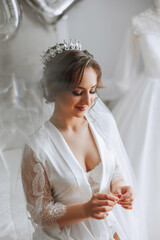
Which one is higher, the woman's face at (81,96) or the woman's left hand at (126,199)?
the woman's face at (81,96)

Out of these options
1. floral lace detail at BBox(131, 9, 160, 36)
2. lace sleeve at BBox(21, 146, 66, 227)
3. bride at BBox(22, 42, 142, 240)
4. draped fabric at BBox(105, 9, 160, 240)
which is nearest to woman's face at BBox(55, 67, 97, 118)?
bride at BBox(22, 42, 142, 240)

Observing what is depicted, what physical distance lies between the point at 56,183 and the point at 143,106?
67 centimetres

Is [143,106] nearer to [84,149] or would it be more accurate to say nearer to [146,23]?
[146,23]

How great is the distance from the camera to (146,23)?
1.05m

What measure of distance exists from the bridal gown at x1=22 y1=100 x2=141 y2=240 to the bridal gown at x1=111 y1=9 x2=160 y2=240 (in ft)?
1.37

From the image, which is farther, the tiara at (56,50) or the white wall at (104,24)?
the white wall at (104,24)

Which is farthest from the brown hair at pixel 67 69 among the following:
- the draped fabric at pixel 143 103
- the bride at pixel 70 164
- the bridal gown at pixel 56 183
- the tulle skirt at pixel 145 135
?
the tulle skirt at pixel 145 135

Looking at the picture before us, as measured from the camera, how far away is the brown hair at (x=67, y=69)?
1.82 feet

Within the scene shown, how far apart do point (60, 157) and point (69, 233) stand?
0.58ft

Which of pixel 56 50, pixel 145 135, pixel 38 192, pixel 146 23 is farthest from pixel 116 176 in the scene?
pixel 146 23

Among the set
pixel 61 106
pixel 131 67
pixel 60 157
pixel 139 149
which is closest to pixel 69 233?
pixel 60 157

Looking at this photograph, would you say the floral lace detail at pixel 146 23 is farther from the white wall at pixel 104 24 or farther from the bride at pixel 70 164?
the bride at pixel 70 164

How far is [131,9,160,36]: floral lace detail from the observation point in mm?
1010


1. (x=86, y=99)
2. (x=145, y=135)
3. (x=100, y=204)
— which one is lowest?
(x=145, y=135)
